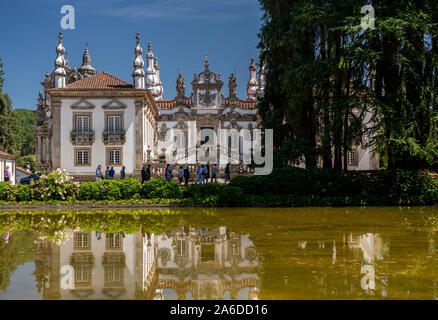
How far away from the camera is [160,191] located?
16016 millimetres

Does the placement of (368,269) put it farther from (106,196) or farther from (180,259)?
(106,196)

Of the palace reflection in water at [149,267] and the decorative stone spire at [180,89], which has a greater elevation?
the decorative stone spire at [180,89]

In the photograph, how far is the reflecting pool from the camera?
4.62 meters

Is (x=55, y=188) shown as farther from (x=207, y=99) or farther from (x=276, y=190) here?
(x=207, y=99)

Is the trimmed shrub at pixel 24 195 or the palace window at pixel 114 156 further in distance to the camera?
the palace window at pixel 114 156

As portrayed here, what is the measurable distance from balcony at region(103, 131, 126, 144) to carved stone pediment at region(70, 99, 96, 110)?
191 cm

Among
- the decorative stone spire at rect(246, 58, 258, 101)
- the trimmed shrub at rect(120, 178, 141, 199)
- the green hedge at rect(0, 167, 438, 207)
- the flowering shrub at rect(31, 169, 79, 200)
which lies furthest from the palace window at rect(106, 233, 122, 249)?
the decorative stone spire at rect(246, 58, 258, 101)

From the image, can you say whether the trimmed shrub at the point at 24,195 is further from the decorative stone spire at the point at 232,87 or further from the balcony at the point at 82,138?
the decorative stone spire at the point at 232,87

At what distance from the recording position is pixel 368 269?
18.1 ft

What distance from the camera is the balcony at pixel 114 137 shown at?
92.2 ft

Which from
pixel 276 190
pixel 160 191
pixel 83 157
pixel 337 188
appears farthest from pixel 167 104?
pixel 337 188

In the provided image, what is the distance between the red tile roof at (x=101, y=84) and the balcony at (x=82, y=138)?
275 cm

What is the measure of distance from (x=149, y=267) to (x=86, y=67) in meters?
38.5

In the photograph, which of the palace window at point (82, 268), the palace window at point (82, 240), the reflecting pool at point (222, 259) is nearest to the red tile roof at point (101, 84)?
the reflecting pool at point (222, 259)
